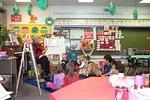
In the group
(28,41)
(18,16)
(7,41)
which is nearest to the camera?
(28,41)

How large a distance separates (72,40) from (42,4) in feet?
13.8

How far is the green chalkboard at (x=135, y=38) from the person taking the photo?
40.9ft

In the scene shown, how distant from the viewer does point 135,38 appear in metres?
12.5

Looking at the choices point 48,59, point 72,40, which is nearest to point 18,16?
point 72,40

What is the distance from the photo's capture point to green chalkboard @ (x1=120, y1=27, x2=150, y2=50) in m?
12.5

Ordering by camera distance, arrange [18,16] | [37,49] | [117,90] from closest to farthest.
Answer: [117,90] < [37,49] < [18,16]

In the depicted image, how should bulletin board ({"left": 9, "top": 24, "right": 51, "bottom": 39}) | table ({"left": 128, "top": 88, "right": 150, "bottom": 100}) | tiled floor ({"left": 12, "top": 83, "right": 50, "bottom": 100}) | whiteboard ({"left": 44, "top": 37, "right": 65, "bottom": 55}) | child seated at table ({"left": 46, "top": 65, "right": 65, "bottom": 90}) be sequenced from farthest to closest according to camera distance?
bulletin board ({"left": 9, "top": 24, "right": 51, "bottom": 39}) → whiteboard ({"left": 44, "top": 37, "right": 65, "bottom": 55}) → child seated at table ({"left": 46, "top": 65, "right": 65, "bottom": 90}) → tiled floor ({"left": 12, "top": 83, "right": 50, "bottom": 100}) → table ({"left": 128, "top": 88, "right": 150, "bottom": 100})

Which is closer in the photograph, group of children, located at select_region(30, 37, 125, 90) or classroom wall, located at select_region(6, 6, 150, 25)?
group of children, located at select_region(30, 37, 125, 90)

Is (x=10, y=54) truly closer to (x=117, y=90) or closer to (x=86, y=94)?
(x=86, y=94)

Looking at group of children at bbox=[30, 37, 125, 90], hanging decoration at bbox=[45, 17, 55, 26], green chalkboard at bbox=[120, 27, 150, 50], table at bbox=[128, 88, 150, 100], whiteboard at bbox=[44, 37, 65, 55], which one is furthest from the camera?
green chalkboard at bbox=[120, 27, 150, 50]

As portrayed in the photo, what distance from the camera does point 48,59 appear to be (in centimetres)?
977

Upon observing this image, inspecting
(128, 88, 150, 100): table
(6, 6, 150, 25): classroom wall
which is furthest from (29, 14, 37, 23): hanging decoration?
(128, 88, 150, 100): table

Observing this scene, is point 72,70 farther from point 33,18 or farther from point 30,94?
point 33,18

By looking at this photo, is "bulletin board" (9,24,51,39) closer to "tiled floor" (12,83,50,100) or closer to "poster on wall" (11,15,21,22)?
"poster on wall" (11,15,21,22)
